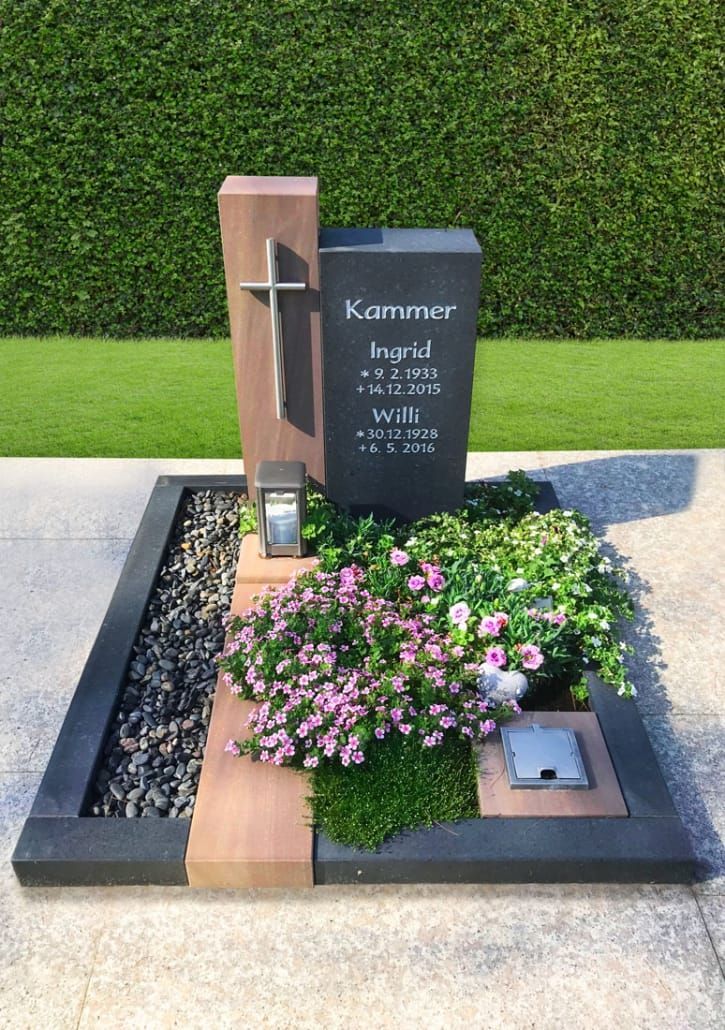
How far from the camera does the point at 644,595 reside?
15.3 feet

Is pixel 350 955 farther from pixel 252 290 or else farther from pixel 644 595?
pixel 252 290

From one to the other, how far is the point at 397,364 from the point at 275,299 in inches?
28.6

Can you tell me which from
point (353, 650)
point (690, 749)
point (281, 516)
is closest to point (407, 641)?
point (353, 650)

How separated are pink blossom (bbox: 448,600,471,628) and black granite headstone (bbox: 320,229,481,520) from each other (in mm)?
1096

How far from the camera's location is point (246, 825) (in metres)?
3.17

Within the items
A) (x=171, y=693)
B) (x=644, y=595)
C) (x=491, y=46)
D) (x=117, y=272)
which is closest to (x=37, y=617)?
(x=171, y=693)

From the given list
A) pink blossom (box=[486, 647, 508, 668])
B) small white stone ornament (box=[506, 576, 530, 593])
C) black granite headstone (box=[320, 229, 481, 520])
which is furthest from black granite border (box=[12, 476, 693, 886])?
black granite headstone (box=[320, 229, 481, 520])

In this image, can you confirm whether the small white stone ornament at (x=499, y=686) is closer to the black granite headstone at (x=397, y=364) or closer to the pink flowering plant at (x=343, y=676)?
the pink flowering plant at (x=343, y=676)

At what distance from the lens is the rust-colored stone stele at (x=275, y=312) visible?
420 cm

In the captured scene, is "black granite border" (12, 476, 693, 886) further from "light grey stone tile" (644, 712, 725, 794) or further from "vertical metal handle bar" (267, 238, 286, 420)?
"vertical metal handle bar" (267, 238, 286, 420)

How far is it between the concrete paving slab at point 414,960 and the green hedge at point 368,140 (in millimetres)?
6804

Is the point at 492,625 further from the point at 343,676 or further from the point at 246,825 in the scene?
the point at 246,825

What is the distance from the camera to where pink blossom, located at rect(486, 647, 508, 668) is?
3744 mm

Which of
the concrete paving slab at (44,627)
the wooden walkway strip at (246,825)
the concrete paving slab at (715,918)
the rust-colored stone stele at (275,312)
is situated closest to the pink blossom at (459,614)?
the wooden walkway strip at (246,825)
